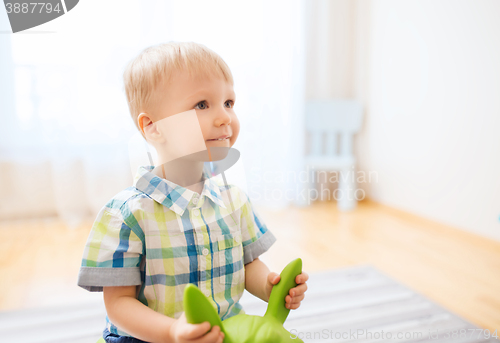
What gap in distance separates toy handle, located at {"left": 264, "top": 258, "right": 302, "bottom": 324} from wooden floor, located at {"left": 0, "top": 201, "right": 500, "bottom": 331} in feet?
2.47

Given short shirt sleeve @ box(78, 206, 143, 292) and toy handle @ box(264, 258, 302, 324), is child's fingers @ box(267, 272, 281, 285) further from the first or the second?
short shirt sleeve @ box(78, 206, 143, 292)

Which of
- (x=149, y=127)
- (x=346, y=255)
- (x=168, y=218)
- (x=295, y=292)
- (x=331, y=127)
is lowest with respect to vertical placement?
(x=346, y=255)

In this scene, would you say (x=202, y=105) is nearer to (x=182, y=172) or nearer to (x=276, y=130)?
(x=182, y=172)

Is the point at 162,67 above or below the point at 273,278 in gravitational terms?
above

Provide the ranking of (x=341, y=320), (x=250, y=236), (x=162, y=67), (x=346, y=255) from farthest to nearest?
(x=346, y=255)
(x=341, y=320)
(x=250, y=236)
(x=162, y=67)

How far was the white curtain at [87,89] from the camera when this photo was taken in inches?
66.0

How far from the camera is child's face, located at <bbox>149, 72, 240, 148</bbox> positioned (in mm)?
493

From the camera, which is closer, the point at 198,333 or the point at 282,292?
the point at 198,333

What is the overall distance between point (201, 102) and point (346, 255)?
45.2 inches

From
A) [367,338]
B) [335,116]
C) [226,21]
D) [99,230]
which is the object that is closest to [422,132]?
[335,116]

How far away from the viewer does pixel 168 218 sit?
513 millimetres

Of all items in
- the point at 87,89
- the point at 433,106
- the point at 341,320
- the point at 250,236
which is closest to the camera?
the point at 250,236

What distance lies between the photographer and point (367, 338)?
36.6 inches

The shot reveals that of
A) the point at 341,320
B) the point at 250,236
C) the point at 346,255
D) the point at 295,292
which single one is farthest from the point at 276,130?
the point at 295,292
